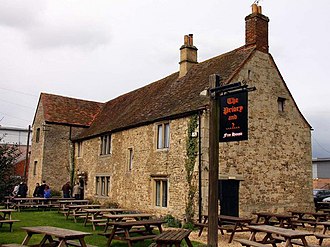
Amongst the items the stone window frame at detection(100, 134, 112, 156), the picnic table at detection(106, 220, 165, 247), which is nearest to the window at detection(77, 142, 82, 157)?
the stone window frame at detection(100, 134, 112, 156)

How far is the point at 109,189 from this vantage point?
2230 cm

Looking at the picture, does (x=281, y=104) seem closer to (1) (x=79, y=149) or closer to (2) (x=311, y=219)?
(2) (x=311, y=219)

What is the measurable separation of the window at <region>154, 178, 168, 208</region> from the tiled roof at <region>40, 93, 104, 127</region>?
1203 cm

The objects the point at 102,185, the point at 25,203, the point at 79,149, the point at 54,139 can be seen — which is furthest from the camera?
the point at 54,139

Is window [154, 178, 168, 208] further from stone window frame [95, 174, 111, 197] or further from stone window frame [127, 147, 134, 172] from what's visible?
stone window frame [95, 174, 111, 197]

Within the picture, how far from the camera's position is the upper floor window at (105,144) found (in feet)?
75.3

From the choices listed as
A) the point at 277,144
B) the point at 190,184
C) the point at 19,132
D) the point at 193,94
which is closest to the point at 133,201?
the point at 190,184

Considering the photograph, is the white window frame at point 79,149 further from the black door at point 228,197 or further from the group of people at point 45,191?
the black door at point 228,197

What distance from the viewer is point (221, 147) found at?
50.9 ft

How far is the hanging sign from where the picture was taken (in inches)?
361

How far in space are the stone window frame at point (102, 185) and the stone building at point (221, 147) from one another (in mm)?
807

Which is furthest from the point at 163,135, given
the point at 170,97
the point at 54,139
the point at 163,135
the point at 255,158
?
the point at 54,139

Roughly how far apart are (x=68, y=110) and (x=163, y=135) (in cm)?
1358

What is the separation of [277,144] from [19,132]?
1512 inches
